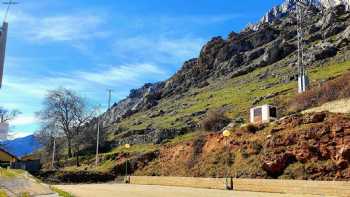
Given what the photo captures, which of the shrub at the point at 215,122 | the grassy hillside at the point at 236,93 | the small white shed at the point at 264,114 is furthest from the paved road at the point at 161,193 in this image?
the grassy hillside at the point at 236,93

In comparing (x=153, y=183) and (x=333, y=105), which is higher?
(x=333, y=105)

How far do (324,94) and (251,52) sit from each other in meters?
108

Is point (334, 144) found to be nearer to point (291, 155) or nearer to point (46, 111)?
point (291, 155)

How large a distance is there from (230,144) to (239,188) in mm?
7685

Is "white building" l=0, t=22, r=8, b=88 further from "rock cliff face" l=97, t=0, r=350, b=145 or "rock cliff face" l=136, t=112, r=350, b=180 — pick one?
"rock cliff face" l=97, t=0, r=350, b=145

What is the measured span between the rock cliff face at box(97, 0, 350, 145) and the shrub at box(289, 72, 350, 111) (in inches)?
2583

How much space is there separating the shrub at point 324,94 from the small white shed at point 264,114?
4024mm

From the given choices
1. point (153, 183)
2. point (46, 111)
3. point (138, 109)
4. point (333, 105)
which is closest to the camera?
point (333, 105)

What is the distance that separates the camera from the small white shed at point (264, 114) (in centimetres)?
4425

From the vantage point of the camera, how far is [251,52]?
152 meters

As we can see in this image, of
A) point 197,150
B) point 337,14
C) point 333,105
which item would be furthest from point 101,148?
point 337,14

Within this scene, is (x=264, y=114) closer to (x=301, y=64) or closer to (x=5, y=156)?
(x=301, y=64)

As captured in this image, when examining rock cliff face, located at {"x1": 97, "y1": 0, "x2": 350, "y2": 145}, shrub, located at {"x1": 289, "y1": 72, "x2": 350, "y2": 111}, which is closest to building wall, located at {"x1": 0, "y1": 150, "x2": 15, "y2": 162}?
shrub, located at {"x1": 289, "y1": 72, "x2": 350, "y2": 111}

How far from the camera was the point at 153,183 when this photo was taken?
139 feet
